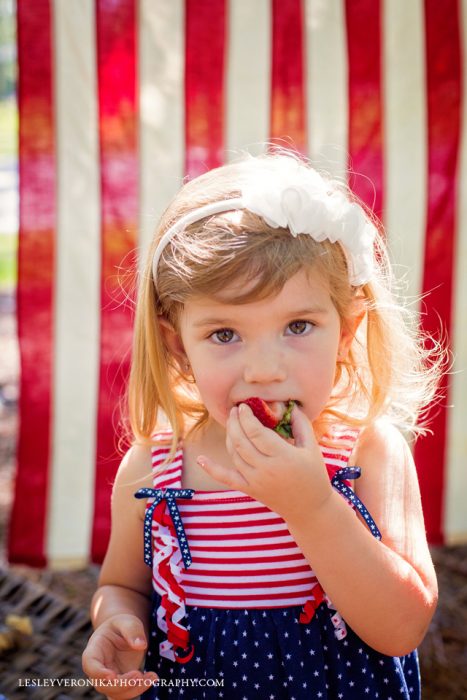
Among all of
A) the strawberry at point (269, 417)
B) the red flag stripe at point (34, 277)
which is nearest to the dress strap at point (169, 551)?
the strawberry at point (269, 417)

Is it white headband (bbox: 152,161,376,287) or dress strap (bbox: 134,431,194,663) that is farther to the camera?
dress strap (bbox: 134,431,194,663)

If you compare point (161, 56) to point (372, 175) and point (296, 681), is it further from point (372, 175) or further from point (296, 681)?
point (296, 681)

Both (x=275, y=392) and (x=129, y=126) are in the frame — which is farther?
(x=129, y=126)

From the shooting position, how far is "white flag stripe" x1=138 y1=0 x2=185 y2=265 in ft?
9.16

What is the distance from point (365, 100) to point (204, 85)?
0.51 meters

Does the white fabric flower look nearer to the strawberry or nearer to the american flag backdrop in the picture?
the strawberry

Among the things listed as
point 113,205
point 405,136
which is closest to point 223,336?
point 113,205

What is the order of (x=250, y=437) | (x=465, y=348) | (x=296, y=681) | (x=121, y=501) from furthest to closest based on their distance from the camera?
(x=465, y=348) < (x=121, y=501) < (x=296, y=681) < (x=250, y=437)

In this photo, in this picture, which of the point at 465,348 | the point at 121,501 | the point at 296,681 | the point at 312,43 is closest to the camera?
the point at 296,681

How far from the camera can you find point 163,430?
6.11 ft

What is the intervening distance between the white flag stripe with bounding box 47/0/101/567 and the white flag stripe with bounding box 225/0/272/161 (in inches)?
16.7

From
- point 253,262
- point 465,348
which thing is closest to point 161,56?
point 465,348

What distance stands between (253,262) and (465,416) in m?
1.74

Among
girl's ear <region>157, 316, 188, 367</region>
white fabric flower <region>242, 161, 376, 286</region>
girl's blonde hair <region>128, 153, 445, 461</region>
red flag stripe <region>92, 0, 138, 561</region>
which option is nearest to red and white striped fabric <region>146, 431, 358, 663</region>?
girl's blonde hair <region>128, 153, 445, 461</region>
